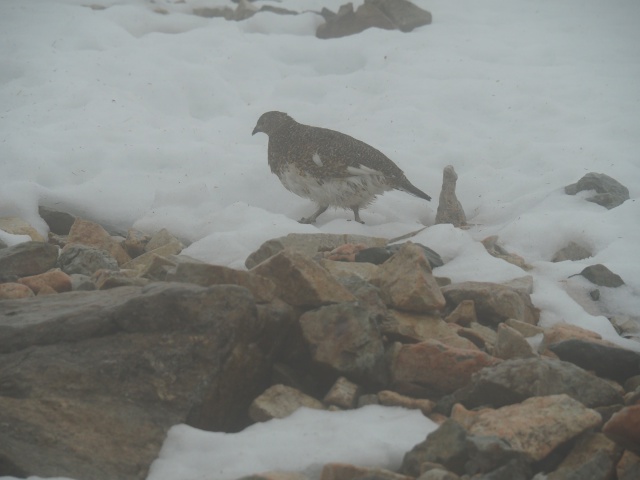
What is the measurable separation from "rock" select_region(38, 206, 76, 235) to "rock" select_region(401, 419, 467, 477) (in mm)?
4963

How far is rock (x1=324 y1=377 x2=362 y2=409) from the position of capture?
341cm

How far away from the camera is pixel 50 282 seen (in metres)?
4.56

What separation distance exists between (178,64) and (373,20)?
434 cm

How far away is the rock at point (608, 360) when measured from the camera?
372cm

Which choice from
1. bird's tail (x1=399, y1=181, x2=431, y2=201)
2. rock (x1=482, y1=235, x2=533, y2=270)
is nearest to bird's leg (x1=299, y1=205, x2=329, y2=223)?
bird's tail (x1=399, y1=181, x2=431, y2=201)

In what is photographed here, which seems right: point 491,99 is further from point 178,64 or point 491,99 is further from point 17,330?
point 17,330

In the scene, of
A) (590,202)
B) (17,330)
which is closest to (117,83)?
(590,202)

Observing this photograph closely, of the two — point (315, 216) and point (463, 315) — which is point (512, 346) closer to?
point (463, 315)

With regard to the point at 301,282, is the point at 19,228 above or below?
below

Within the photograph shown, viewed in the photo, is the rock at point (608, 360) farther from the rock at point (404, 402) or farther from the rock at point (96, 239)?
the rock at point (96, 239)

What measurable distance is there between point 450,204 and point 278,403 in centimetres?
441

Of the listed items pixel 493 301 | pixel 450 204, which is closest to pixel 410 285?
pixel 493 301

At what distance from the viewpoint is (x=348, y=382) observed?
3.53m

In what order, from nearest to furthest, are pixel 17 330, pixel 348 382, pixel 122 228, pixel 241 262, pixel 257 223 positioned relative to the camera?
pixel 17 330, pixel 348 382, pixel 241 262, pixel 257 223, pixel 122 228
